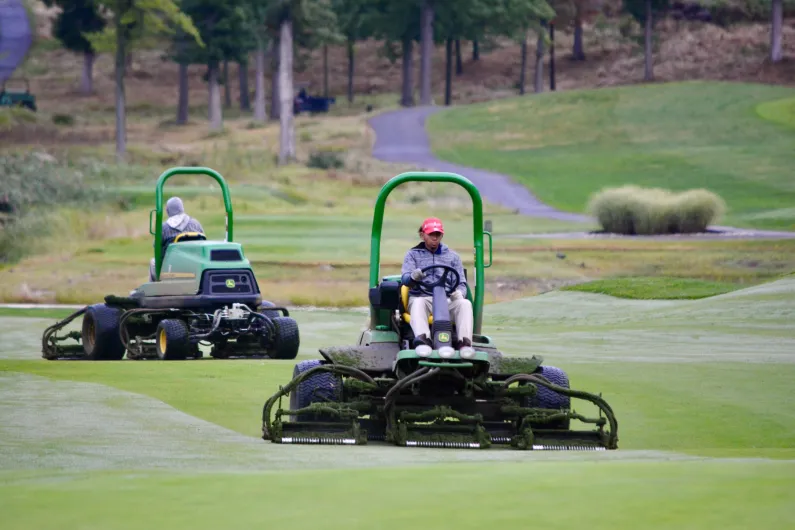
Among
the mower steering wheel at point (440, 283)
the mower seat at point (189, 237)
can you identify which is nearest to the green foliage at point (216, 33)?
the mower seat at point (189, 237)

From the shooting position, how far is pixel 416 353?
1344cm

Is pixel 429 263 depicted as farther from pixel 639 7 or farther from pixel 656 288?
pixel 639 7

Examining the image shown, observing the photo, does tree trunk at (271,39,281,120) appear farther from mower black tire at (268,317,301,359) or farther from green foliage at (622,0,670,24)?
mower black tire at (268,317,301,359)

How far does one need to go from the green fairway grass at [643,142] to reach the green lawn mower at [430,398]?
129ft

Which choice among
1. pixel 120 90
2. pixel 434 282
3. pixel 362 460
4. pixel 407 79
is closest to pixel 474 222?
pixel 434 282

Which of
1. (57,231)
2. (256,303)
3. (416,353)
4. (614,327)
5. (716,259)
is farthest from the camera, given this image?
(57,231)

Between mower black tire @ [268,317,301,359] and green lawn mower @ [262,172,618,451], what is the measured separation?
22.8 ft

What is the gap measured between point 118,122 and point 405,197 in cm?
1965

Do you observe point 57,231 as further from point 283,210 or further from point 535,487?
point 535,487

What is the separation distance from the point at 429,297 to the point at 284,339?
743cm

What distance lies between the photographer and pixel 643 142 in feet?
251

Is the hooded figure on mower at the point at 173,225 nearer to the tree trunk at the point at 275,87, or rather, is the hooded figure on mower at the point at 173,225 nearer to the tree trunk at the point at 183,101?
the tree trunk at the point at 183,101

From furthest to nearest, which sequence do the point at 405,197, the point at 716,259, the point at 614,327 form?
the point at 405,197
the point at 716,259
the point at 614,327

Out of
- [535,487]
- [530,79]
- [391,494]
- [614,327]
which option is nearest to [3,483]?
[391,494]
